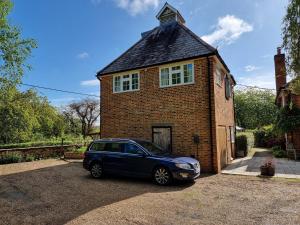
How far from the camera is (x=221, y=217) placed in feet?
18.0

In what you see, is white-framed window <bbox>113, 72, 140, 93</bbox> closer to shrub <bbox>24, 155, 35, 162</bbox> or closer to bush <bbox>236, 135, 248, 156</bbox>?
shrub <bbox>24, 155, 35, 162</bbox>

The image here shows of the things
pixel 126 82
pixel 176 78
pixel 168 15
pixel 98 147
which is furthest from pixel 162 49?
pixel 98 147

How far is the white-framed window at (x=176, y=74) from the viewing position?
12.1 meters

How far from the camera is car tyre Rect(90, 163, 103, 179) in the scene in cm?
1006

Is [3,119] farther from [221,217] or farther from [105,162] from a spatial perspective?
[221,217]

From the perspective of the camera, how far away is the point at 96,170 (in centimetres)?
1014

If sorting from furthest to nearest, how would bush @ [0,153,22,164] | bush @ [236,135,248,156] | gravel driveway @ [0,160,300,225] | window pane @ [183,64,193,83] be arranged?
bush @ [236,135,248,156] < bush @ [0,153,22,164] < window pane @ [183,64,193,83] < gravel driveway @ [0,160,300,225]

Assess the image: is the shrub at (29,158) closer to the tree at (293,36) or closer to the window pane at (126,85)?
the window pane at (126,85)

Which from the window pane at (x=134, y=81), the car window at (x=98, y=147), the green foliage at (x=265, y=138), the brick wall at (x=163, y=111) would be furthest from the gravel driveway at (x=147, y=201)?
the green foliage at (x=265, y=138)

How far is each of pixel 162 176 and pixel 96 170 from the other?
10.6 ft

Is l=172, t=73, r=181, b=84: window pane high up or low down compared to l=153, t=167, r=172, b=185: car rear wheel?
up

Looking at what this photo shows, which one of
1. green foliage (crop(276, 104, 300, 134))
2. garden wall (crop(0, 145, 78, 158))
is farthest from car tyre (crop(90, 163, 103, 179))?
green foliage (crop(276, 104, 300, 134))

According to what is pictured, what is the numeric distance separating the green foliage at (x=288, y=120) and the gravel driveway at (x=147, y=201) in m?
8.73

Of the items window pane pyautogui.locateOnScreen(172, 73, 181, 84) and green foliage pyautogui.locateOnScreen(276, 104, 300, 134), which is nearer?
window pane pyautogui.locateOnScreen(172, 73, 181, 84)
